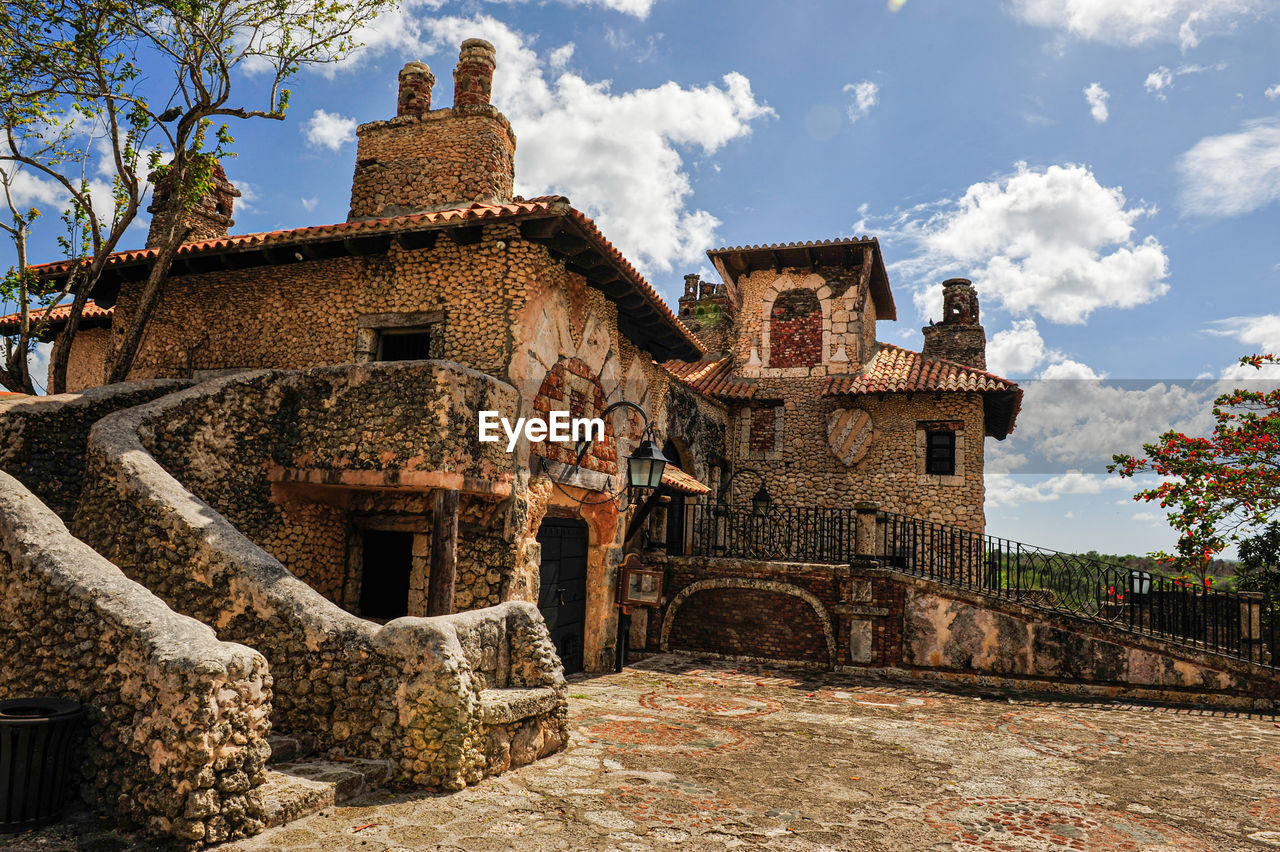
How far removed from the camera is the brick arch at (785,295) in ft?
58.1

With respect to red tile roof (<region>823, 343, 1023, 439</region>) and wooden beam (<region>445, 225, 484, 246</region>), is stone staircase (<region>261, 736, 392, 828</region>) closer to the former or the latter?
wooden beam (<region>445, 225, 484, 246</region>)

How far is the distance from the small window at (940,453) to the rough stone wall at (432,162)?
10631 millimetres

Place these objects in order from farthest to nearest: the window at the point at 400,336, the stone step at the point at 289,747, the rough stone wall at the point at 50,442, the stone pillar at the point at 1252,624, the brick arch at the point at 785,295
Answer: the brick arch at the point at 785,295
the stone pillar at the point at 1252,624
the window at the point at 400,336
the rough stone wall at the point at 50,442
the stone step at the point at 289,747

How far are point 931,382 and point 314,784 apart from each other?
1469 centimetres

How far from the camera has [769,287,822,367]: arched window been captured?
1780 cm

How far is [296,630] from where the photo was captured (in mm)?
5387

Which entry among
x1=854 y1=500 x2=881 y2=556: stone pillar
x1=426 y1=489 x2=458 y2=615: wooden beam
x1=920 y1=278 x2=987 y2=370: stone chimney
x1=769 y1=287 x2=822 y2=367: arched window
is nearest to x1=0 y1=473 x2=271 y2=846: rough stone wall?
x1=426 y1=489 x2=458 y2=615: wooden beam

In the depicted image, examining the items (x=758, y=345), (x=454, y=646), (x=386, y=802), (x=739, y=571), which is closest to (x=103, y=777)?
(x=386, y=802)

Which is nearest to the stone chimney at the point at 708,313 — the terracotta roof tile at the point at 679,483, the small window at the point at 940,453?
the small window at the point at 940,453

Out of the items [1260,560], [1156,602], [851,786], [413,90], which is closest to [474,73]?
[413,90]

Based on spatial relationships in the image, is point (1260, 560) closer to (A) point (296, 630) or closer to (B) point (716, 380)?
(B) point (716, 380)

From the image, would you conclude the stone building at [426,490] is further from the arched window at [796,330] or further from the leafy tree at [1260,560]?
the leafy tree at [1260,560]

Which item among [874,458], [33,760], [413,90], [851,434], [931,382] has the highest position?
[413,90]

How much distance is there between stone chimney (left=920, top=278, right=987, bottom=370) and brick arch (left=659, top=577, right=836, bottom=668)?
9.60 meters
